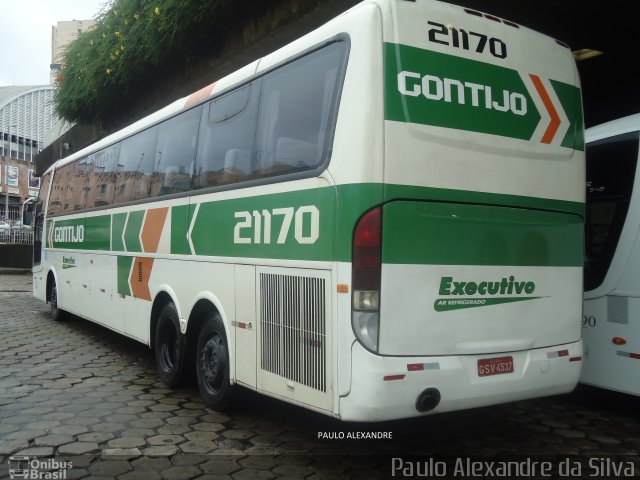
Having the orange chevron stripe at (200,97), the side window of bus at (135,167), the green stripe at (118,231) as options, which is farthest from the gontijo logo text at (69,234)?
the orange chevron stripe at (200,97)

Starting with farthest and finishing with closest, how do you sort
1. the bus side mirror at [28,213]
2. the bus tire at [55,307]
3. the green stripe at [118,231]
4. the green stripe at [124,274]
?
the bus side mirror at [28,213], the bus tire at [55,307], the green stripe at [118,231], the green stripe at [124,274]

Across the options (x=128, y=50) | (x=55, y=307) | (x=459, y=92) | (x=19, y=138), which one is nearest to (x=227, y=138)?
(x=459, y=92)

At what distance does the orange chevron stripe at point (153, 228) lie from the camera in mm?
6367

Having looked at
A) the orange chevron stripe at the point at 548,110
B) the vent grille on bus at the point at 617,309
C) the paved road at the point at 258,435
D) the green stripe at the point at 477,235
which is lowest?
the paved road at the point at 258,435

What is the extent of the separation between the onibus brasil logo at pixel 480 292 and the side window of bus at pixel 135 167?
4063 millimetres

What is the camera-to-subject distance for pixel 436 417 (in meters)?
5.35

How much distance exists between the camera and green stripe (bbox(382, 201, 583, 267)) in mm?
3746

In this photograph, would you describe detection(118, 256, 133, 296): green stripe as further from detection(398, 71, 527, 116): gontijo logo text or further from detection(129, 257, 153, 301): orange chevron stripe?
detection(398, 71, 527, 116): gontijo logo text

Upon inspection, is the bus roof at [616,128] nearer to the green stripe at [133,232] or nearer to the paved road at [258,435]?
the paved road at [258,435]

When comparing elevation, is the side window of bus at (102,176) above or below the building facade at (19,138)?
below

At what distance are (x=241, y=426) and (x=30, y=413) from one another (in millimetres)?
1860

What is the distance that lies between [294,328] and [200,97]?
114 inches

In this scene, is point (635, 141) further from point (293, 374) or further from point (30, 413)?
point (30, 413)

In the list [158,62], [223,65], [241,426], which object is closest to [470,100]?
[241,426]
